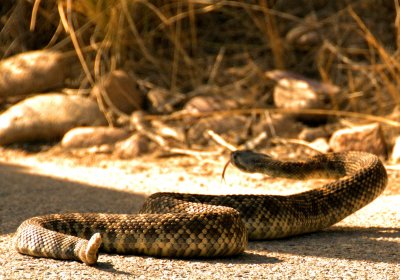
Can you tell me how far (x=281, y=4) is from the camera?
13.2 m

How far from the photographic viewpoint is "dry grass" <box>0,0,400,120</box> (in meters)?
11.2

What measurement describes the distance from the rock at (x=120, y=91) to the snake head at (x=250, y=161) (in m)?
4.08

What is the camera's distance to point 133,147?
33.2 feet

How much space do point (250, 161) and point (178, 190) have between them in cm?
134

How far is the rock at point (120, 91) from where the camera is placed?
1113cm

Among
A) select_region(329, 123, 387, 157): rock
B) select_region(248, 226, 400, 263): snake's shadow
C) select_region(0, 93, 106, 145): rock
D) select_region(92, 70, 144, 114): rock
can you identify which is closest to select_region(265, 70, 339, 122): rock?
A: select_region(329, 123, 387, 157): rock

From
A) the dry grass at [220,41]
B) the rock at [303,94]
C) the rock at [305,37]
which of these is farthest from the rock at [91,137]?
the rock at [305,37]

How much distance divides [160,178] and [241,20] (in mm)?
5025

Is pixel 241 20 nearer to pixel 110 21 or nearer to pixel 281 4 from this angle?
Answer: pixel 281 4

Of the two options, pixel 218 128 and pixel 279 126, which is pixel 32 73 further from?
pixel 279 126

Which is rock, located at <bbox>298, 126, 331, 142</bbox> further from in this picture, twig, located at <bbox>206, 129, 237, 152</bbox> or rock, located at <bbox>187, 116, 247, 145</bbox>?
twig, located at <bbox>206, 129, 237, 152</bbox>

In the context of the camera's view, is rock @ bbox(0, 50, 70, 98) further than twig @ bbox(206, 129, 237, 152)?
Yes

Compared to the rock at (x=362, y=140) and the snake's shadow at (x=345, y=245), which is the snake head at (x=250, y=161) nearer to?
the snake's shadow at (x=345, y=245)

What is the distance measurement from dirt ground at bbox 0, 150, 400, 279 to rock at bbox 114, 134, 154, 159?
0.78 ft
